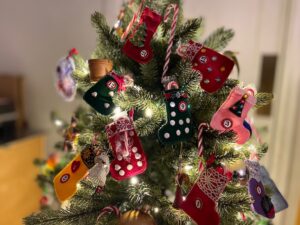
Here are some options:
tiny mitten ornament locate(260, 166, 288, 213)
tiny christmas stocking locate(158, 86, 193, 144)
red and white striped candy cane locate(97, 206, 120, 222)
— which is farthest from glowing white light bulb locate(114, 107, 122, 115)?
tiny mitten ornament locate(260, 166, 288, 213)

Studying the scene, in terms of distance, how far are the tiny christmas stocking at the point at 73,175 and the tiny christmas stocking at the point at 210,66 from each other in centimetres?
28

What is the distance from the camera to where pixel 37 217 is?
0.63 metres

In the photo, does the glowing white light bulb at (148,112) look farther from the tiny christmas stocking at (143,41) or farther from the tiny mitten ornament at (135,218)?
the tiny mitten ornament at (135,218)

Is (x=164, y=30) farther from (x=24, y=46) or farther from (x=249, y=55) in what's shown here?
(x=24, y=46)

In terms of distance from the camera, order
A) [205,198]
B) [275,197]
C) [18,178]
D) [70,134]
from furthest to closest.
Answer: [18,178] < [70,134] < [275,197] < [205,198]

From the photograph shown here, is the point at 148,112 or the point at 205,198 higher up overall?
the point at 148,112

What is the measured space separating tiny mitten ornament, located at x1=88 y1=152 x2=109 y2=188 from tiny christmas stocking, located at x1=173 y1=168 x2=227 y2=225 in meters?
0.17

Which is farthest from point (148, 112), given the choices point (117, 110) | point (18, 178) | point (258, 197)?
point (18, 178)

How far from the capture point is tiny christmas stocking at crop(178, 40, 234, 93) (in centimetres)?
59

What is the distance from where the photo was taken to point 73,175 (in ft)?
2.02

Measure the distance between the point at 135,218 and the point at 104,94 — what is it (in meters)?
0.27

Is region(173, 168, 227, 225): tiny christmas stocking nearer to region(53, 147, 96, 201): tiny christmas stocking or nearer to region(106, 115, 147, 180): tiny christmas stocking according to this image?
region(106, 115, 147, 180): tiny christmas stocking

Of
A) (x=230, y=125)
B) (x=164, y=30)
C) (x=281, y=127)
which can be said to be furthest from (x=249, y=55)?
(x=230, y=125)

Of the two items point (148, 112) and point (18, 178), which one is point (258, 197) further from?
point (18, 178)
